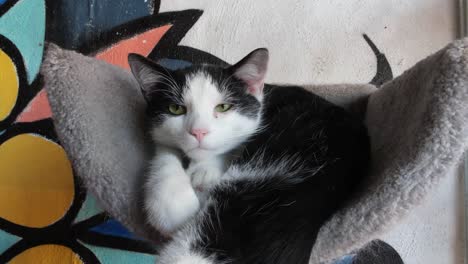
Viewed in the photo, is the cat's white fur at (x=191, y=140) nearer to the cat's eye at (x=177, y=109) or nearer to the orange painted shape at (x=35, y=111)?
the cat's eye at (x=177, y=109)

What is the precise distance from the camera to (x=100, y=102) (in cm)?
71

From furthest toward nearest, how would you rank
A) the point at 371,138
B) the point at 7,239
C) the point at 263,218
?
1. the point at 7,239
2. the point at 371,138
3. the point at 263,218

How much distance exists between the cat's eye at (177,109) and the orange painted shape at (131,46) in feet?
1.73

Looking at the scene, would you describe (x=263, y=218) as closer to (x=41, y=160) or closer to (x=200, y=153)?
(x=200, y=153)

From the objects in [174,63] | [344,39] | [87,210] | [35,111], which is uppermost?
[344,39]

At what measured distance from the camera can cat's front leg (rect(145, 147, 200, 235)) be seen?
0.60 metres

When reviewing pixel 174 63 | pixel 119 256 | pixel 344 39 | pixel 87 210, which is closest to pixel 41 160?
pixel 87 210

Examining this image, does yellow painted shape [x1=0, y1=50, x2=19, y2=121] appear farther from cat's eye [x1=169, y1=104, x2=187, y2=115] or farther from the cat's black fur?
the cat's black fur

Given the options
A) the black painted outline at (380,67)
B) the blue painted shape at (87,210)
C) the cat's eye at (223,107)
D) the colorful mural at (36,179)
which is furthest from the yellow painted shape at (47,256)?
the black painted outline at (380,67)

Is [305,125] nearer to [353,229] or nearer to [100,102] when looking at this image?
[353,229]

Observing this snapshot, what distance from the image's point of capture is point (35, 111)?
1.19 meters

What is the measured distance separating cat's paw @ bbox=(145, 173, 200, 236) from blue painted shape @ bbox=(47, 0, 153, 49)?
0.77 metres

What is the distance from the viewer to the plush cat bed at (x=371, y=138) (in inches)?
21.0

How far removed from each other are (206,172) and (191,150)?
51mm
